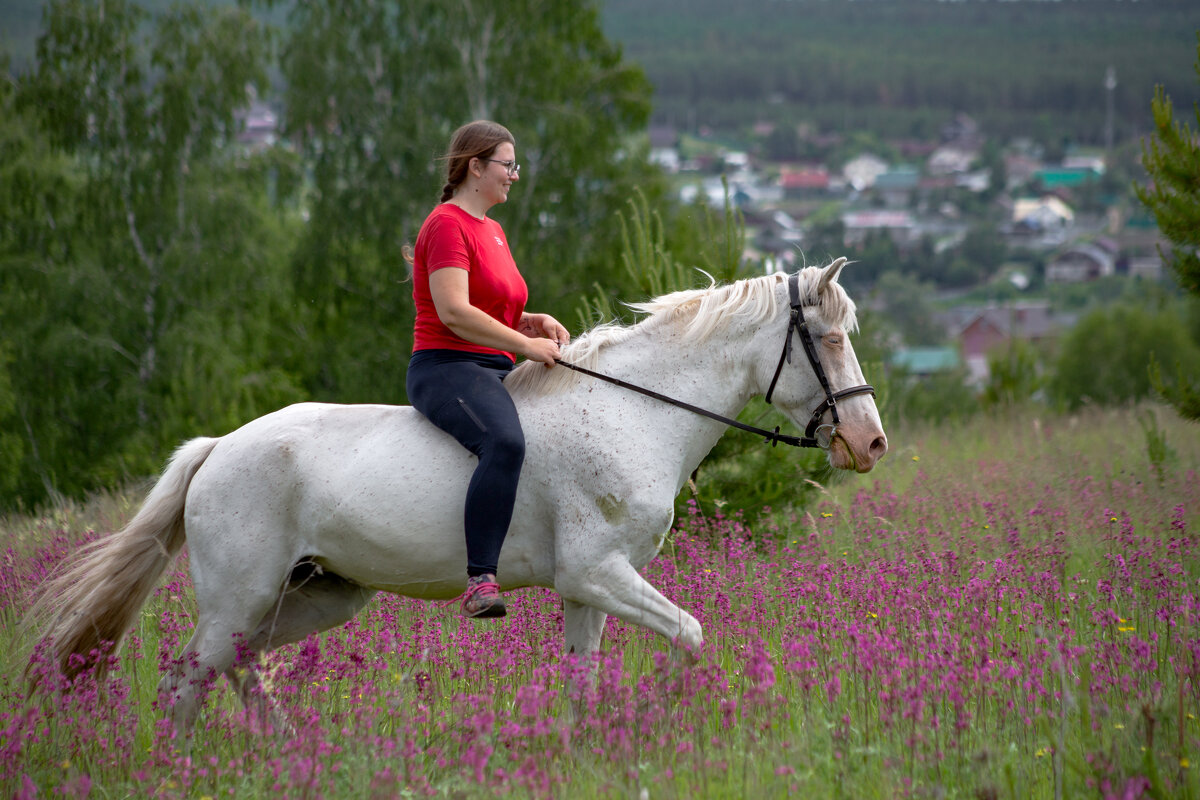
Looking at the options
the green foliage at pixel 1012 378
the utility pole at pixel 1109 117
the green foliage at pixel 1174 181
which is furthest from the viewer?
the utility pole at pixel 1109 117

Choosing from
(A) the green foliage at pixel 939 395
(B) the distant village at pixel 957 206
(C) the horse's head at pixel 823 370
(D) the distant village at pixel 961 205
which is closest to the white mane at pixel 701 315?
(C) the horse's head at pixel 823 370

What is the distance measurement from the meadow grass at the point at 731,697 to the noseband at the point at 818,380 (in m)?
0.84

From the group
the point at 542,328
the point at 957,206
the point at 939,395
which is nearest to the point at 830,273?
the point at 542,328

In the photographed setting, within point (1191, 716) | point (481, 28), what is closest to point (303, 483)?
point (1191, 716)

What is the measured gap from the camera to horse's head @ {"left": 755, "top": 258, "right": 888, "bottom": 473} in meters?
4.28

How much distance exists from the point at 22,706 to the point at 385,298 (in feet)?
58.6

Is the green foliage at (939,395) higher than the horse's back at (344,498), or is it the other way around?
the horse's back at (344,498)

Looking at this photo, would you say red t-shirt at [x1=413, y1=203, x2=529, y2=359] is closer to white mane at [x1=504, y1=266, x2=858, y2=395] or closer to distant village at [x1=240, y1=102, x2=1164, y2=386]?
white mane at [x1=504, y1=266, x2=858, y2=395]

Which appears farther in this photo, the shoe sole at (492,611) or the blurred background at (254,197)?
the blurred background at (254,197)

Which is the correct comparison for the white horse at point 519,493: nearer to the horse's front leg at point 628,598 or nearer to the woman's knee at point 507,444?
the horse's front leg at point 628,598

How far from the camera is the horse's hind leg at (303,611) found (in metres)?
4.65

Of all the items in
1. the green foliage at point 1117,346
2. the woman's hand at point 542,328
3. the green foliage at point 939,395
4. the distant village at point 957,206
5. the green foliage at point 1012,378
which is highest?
the woman's hand at point 542,328

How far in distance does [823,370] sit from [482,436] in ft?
4.80

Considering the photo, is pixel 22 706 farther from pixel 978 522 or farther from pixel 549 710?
pixel 978 522
